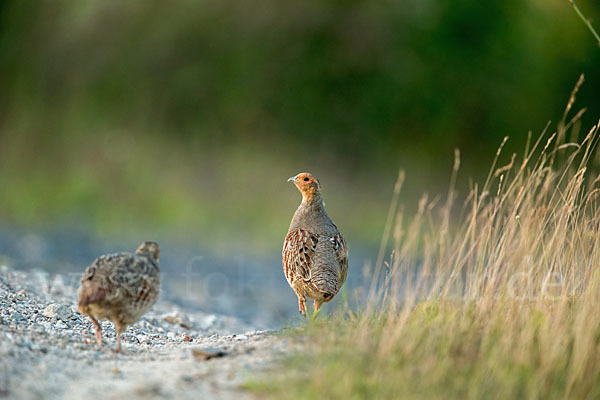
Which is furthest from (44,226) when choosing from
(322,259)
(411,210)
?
(322,259)

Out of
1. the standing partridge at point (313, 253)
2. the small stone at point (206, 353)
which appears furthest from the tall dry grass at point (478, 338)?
the standing partridge at point (313, 253)

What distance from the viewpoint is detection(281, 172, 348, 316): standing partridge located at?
23.0ft

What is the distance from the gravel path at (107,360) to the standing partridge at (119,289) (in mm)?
315

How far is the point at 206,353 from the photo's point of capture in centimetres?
534

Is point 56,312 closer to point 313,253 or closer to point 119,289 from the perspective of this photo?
point 119,289

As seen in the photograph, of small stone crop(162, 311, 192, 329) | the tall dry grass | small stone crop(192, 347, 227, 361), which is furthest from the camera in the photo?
small stone crop(162, 311, 192, 329)

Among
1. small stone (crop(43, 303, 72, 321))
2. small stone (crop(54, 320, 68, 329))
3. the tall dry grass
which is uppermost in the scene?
small stone (crop(43, 303, 72, 321))

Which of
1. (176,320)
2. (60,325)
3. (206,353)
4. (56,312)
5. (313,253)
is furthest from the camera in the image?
(176,320)

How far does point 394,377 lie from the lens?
14.8 feet

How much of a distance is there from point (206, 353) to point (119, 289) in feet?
2.91

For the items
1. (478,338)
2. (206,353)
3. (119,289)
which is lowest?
(478,338)

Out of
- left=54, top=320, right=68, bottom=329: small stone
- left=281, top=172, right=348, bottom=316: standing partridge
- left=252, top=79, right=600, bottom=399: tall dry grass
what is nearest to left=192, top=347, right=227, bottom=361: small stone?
left=252, top=79, right=600, bottom=399: tall dry grass

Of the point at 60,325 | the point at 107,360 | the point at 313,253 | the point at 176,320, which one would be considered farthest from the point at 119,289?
the point at 176,320

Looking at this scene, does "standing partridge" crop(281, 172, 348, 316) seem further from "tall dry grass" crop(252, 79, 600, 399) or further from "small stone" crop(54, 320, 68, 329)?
"small stone" crop(54, 320, 68, 329)
